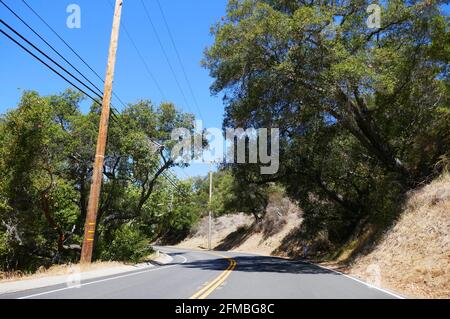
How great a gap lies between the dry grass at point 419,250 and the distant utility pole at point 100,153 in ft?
35.1

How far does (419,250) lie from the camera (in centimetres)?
1592

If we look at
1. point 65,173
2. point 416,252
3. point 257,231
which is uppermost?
point 65,173

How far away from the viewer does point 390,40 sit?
883 inches

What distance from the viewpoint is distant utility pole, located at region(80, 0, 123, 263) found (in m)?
17.9

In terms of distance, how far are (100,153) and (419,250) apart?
12553 millimetres

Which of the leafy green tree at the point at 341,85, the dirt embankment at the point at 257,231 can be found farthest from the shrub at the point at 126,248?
the dirt embankment at the point at 257,231

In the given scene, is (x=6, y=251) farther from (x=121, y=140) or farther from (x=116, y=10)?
(x=116, y=10)

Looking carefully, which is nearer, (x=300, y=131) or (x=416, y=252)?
(x=416, y=252)

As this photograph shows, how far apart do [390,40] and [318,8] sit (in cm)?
545

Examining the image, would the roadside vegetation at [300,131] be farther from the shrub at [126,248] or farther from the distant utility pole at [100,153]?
the distant utility pole at [100,153]

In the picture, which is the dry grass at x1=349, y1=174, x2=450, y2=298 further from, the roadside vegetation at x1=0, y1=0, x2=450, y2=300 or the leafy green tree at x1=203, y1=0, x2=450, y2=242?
the leafy green tree at x1=203, y1=0, x2=450, y2=242

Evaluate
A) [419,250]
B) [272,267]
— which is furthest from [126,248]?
[419,250]

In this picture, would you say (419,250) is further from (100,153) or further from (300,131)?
(100,153)

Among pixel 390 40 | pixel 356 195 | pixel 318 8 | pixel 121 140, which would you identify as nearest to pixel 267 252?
pixel 356 195
